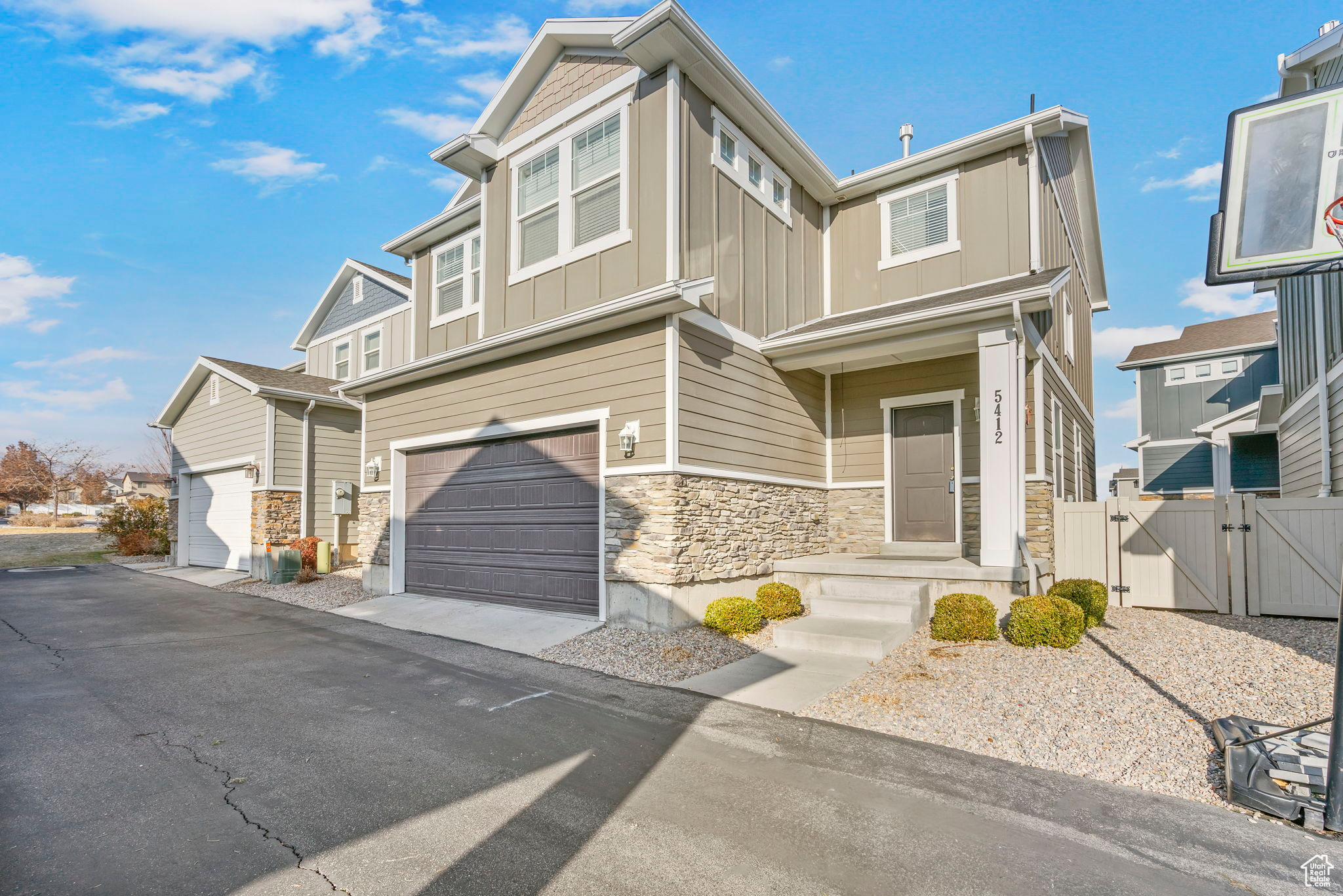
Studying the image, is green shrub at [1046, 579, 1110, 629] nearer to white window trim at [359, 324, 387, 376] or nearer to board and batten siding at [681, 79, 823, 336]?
board and batten siding at [681, 79, 823, 336]

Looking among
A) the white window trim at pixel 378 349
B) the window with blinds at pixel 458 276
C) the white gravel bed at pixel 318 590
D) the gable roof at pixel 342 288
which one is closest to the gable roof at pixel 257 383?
the white window trim at pixel 378 349

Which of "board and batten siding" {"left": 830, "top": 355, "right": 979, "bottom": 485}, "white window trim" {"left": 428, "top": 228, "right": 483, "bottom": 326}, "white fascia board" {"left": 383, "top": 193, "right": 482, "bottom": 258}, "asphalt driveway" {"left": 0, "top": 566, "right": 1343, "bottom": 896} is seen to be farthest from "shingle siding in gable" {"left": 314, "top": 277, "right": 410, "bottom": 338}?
"asphalt driveway" {"left": 0, "top": 566, "right": 1343, "bottom": 896}

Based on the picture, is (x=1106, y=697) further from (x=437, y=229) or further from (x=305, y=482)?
(x=305, y=482)

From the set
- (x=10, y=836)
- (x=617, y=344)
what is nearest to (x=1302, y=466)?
(x=617, y=344)

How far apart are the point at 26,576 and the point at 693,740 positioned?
19.1 m

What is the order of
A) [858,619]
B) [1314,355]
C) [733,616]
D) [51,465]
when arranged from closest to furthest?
1. [733,616]
2. [858,619]
3. [1314,355]
4. [51,465]

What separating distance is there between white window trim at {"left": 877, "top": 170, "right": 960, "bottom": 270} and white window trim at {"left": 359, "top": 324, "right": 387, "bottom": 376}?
12575 mm

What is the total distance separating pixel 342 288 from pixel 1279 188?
2008 centimetres

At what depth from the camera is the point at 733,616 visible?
23.9ft

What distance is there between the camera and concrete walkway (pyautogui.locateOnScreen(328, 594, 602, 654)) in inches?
299

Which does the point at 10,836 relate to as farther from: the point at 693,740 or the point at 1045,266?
the point at 1045,266

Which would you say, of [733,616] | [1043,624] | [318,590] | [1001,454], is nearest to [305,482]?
[318,590]

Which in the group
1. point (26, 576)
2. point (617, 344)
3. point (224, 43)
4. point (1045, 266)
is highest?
point (224, 43)

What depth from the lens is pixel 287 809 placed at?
333cm
